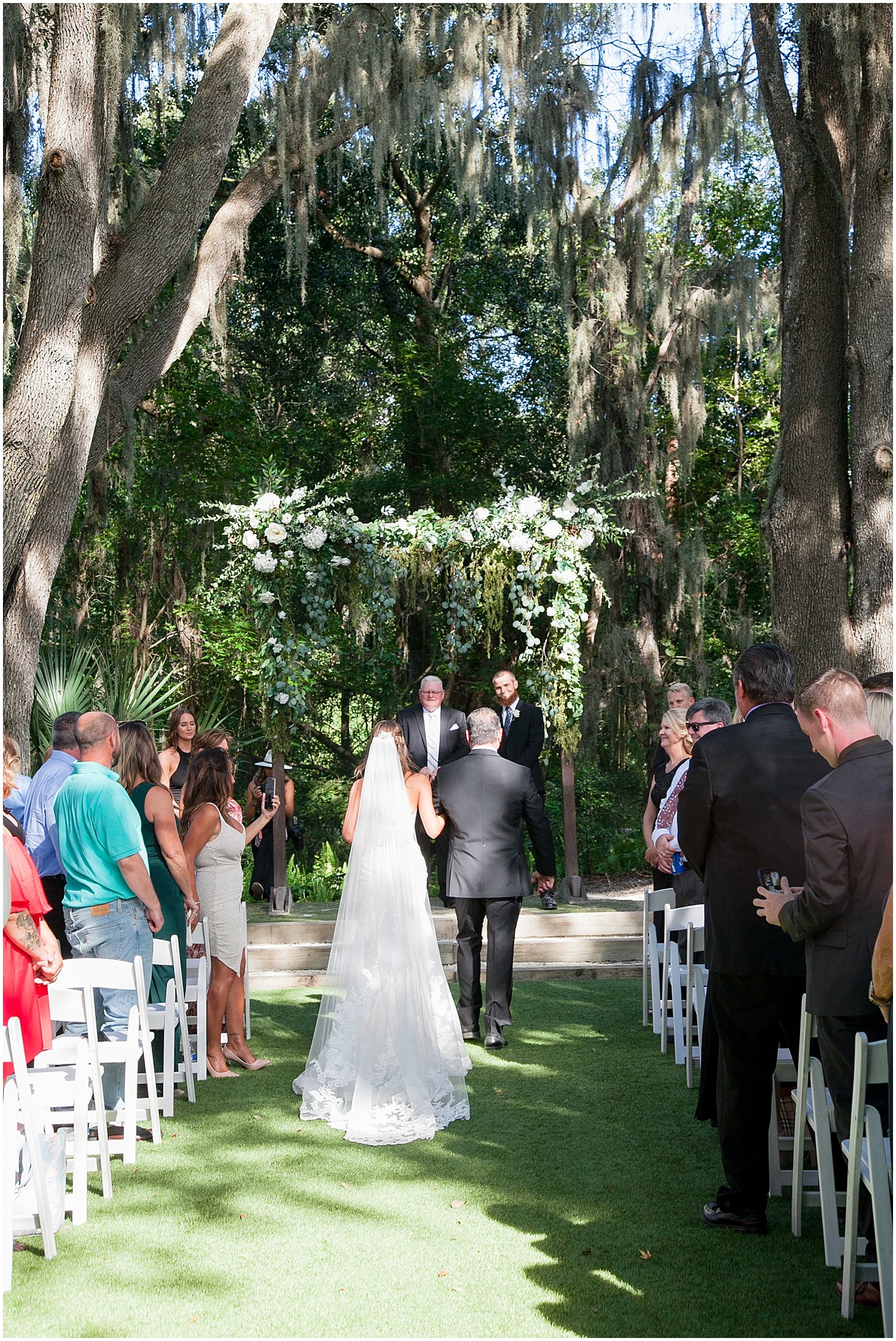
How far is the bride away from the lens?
4.96m

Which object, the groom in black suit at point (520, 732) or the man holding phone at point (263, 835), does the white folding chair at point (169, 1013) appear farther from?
the man holding phone at point (263, 835)

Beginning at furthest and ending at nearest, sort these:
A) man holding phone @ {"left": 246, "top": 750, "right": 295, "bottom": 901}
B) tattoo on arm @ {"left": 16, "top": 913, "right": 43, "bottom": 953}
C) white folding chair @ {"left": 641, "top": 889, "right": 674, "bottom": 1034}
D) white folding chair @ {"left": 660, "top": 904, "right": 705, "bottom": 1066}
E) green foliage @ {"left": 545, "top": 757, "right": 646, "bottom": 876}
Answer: green foliage @ {"left": 545, "top": 757, "right": 646, "bottom": 876} → man holding phone @ {"left": 246, "top": 750, "right": 295, "bottom": 901} → white folding chair @ {"left": 641, "top": 889, "right": 674, "bottom": 1034} → white folding chair @ {"left": 660, "top": 904, "right": 705, "bottom": 1066} → tattoo on arm @ {"left": 16, "top": 913, "right": 43, "bottom": 953}

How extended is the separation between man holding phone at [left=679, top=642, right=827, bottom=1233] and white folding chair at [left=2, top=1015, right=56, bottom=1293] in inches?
81.6

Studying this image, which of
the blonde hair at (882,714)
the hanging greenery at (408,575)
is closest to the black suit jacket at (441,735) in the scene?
the hanging greenery at (408,575)

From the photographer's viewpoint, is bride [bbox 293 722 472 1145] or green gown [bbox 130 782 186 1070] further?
green gown [bbox 130 782 186 1070]

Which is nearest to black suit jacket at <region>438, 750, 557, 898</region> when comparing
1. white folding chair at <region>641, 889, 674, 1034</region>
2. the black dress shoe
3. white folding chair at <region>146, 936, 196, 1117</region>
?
white folding chair at <region>641, 889, 674, 1034</region>

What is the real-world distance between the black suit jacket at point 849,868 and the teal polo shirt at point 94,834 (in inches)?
102

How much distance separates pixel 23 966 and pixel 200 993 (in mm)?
1919

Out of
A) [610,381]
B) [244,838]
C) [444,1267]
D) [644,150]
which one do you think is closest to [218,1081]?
[244,838]

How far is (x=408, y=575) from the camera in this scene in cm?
1007

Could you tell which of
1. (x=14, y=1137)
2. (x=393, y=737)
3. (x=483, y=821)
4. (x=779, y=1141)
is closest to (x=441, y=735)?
(x=483, y=821)

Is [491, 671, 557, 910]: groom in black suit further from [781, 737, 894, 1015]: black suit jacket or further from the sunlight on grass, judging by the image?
A: [781, 737, 894, 1015]: black suit jacket

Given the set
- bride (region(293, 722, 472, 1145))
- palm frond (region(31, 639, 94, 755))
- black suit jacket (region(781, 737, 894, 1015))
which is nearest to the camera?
black suit jacket (region(781, 737, 894, 1015))

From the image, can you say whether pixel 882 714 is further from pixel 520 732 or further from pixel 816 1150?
pixel 520 732
